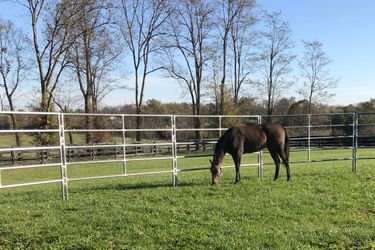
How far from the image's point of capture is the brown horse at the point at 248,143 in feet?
35.2

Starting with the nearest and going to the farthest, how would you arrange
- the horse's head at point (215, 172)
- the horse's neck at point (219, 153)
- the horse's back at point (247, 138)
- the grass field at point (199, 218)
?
the grass field at point (199, 218)
the horse's head at point (215, 172)
the horse's neck at point (219, 153)
the horse's back at point (247, 138)

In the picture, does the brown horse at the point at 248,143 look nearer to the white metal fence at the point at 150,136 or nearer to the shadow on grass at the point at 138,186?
the shadow on grass at the point at 138,186

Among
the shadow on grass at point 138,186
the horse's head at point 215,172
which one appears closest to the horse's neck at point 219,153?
the horse's head at point 215,172

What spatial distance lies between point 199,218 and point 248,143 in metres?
4.88

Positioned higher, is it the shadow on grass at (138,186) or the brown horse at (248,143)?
the brown horse at (248,143)

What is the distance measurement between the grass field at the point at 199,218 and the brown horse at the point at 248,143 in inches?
37.7

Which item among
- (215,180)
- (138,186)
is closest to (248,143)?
(215,180)

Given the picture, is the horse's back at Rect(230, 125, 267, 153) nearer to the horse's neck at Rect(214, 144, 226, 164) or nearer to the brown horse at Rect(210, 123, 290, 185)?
the brown horse at Rect(210, 123, 290, 185)

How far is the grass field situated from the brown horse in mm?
958

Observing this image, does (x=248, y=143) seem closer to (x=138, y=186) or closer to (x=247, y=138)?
(x=247, y=138)

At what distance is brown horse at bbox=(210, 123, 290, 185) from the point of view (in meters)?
10.7

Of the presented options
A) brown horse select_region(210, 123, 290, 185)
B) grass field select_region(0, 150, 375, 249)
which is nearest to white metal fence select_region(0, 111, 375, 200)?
brown horse select_region(210, 123, 290, 185)

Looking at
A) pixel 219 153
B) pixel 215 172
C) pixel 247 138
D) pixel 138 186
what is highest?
pixel 247 138

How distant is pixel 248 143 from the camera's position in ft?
36.3
